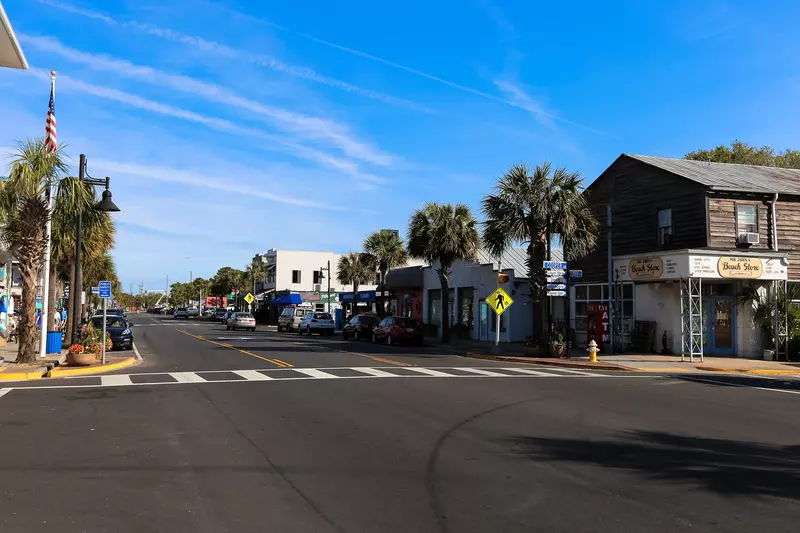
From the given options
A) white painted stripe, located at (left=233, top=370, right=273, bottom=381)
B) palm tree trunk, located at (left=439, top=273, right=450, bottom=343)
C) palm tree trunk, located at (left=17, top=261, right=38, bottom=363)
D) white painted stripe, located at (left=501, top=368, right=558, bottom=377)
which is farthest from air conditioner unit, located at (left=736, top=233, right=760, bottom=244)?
palm tree trunk, located at (left=17, top=261, right=38, bottom=363)

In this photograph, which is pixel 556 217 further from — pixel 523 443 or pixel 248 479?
pixel 248 479

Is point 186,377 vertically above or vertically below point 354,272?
below

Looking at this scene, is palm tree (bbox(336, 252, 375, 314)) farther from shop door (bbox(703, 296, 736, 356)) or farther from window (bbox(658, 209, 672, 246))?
shop door (bbox(703, 296, 736, 356))

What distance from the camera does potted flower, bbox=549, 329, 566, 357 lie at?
25.1 meters

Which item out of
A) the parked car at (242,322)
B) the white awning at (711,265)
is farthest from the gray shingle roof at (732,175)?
the parked car at (242,322)

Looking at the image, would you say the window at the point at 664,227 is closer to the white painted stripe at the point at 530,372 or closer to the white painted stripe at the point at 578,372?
the white painted stripe at the point at 578,372

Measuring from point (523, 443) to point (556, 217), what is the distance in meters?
16.9

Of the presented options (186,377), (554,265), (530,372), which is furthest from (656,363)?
(186,377)

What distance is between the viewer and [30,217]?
1920 cm

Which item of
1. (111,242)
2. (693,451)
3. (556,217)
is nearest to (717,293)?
(556,217)

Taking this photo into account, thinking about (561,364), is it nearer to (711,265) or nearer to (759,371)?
(759,371)

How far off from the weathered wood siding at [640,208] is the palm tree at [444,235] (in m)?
5.66

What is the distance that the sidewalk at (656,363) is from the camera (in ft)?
69.7

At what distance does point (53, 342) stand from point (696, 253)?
22.4m
